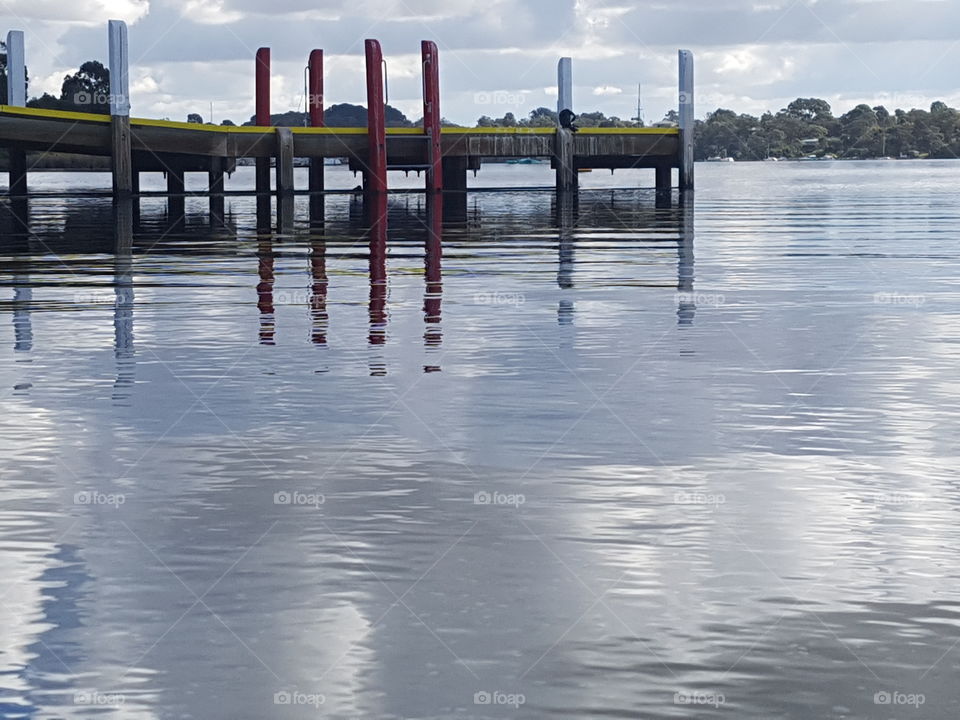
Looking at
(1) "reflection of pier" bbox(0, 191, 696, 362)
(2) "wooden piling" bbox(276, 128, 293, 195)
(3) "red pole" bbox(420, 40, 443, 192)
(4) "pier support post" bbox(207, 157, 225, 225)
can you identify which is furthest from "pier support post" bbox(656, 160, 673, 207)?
(4) "pier support post" bbox(207, 157, 225, 225)

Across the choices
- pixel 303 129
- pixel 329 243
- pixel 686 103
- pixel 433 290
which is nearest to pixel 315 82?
pixel 303 129

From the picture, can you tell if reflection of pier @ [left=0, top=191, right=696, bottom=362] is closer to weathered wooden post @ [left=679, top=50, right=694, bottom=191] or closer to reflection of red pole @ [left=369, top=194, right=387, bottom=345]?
reflection of red pole @ [left=369, top=194, right=387, bottom=345]

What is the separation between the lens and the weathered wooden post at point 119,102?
44.1m

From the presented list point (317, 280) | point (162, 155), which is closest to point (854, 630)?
point (317, 280)

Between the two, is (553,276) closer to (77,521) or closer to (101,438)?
(101,438)

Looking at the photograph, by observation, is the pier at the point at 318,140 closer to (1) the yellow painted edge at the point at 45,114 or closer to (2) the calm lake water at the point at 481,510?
(1) the yellow painted edge at the point at 45,114

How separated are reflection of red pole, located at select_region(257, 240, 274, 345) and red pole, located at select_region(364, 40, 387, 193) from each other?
17884 mm

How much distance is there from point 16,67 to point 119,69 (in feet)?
25.6

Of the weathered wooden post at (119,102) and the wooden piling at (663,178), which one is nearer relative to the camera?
the weathered wooden post at (119,102)

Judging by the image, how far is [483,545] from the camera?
7.68 meters

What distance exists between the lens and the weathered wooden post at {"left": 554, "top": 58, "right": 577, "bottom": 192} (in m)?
58.0

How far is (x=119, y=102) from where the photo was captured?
45.5 metres

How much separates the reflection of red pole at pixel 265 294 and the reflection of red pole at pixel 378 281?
3.35 feet

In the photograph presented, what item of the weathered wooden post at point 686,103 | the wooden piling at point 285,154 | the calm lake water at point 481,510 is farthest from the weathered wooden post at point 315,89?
the calm lake water at point 481,510
